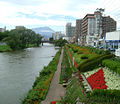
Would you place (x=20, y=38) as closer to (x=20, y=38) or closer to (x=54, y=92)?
(x=20, y=38)

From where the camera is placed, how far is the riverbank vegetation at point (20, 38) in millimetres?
69725

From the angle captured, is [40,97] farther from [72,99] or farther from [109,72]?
[109,72]

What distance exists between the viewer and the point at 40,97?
10.2 metres

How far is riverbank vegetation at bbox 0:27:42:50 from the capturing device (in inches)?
2745

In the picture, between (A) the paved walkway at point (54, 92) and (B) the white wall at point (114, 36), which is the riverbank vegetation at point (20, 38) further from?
(A) the paved walkway at point (54, 92)

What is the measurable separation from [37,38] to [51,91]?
320ft

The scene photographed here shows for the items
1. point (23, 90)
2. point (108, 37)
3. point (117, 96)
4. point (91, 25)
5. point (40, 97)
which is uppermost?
point (91, 25)

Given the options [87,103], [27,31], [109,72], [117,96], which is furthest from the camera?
[27,31]

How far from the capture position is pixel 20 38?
83.9 m

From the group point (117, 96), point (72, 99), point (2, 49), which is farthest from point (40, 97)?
point (2, 49)

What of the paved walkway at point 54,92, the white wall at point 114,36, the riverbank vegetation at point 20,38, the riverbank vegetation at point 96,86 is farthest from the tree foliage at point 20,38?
the paved walkway at point 54,92

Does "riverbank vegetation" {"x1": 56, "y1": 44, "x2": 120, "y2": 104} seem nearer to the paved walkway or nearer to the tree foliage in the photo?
the paved walkway

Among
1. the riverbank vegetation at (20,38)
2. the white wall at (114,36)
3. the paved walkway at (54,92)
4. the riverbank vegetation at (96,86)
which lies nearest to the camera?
the riverbank vegetation at (96,86)

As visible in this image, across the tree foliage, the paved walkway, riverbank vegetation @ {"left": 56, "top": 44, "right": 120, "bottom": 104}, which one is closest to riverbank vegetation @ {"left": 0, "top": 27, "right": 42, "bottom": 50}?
the tree foliage
